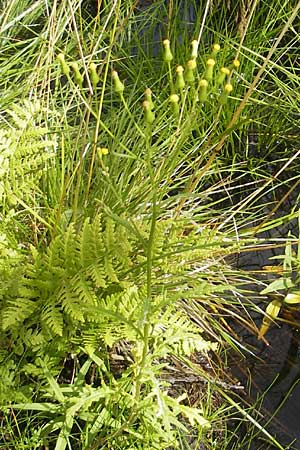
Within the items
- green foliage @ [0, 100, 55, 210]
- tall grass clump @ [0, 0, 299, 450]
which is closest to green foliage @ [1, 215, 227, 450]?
tall grass clump @ [0, 0, 299, 450]

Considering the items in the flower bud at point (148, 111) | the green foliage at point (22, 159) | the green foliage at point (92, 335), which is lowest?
the green foliage at point (92, 335)

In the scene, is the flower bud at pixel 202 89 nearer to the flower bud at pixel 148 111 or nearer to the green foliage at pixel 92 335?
the flower bud at pixel 148 111

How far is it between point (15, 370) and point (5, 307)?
0.13 m

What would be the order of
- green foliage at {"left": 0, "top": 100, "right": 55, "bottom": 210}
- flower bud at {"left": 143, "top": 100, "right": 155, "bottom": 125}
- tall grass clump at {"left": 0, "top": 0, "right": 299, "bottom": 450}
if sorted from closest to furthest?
1. flower bud at {"left": 143, "top": 100, "right": 155, "bottom": 125}
2. tall grass clump at {"left": 0, "top": 0, "right": 299, "bottom": 450}
3. green foliage at {"left": 0, "top": 100, "right": 55, "bottom": 210}

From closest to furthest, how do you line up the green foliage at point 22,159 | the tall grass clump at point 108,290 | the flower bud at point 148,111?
the flower bud at point 148,111 < the tall grass clump at point 108,290 < the green foliage at point 22,159

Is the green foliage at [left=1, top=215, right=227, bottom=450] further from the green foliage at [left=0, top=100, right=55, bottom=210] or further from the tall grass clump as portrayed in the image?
the green foliage at [left=0, top=100, right=55, bottom=210]

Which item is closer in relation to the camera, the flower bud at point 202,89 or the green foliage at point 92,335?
the flower bud at point 202,89

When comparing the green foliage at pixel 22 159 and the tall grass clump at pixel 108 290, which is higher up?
the green foliage at pixel 22 159

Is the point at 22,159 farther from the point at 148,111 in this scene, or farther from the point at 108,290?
the point at 148,111

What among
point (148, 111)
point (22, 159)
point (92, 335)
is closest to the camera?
point (148, 111)

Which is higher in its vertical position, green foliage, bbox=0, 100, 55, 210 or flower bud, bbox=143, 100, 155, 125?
flower bud, bbox=143, 100, 155, 125

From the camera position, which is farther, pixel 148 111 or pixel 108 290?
pixel 108 290

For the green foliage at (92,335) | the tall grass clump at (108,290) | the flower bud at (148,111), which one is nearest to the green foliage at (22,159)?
the tall grass clump at (108,290)

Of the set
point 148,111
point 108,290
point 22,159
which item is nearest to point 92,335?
point 108,290
